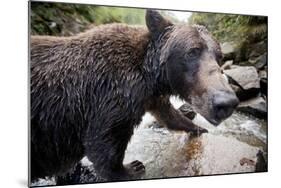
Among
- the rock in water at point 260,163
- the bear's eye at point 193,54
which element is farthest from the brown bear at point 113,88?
the rock in water at point 260,163

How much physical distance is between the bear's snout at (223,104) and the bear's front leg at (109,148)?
538mm

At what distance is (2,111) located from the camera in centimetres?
220

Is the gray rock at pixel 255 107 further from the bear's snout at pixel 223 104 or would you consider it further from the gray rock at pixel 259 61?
the gray rock at pixel 259 61

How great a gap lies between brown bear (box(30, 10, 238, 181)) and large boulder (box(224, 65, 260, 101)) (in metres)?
0.09

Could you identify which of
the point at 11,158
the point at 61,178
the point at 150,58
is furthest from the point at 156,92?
Answer: the point at 11,158

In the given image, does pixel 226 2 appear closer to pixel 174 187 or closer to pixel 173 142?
pixel 173 142

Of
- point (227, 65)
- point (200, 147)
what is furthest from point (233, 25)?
point (200, 147)

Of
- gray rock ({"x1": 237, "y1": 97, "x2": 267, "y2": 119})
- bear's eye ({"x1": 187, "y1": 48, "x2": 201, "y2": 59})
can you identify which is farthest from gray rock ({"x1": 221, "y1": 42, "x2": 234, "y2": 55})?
gray rock ({"x1": 237, "y1": 97, "x2": 267, "y2": 119})

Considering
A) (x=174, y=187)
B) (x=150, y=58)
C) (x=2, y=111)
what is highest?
(x=150, y=58)

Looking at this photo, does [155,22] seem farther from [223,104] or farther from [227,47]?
[223,104]

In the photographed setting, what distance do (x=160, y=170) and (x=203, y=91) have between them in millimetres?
542
